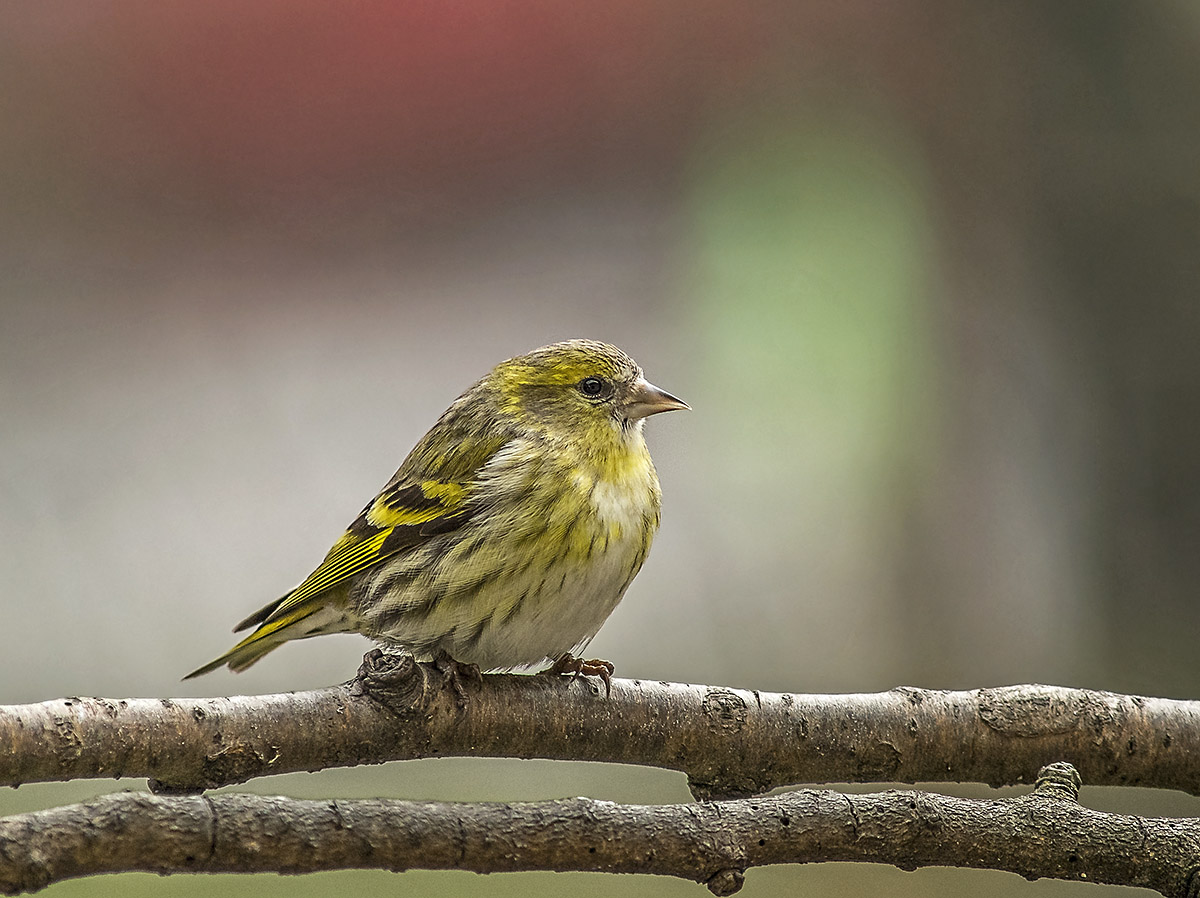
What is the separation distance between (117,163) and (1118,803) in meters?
2.68

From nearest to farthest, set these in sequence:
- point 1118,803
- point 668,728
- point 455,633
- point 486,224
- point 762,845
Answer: point 762,845, point 668,728, point 455,633, point 1118,803, point 486,224

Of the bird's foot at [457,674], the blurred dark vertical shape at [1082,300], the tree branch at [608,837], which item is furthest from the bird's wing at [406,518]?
the blurred dark vertical shape at [1082,300]

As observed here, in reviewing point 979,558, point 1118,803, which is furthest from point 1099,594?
point 1118,803

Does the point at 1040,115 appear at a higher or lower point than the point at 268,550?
higher

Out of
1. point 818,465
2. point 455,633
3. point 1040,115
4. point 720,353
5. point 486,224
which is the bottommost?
point 455,633

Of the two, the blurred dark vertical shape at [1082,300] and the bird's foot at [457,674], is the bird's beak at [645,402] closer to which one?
the bird's foot at [457,674]

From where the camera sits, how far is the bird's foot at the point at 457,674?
4.54 ft

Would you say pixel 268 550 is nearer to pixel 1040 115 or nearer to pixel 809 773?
pixel 809 773

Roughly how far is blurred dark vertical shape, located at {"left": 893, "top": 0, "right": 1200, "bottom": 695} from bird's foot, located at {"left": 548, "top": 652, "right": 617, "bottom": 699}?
1708 mm

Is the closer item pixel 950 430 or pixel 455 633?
pixel 455 633

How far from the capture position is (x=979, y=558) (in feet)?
10.4

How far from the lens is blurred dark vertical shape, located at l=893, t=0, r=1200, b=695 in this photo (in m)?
→ 3.02

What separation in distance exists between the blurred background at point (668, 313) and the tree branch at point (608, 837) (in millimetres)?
1447

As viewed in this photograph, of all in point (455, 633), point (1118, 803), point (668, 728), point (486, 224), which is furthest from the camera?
point (486, 224)
